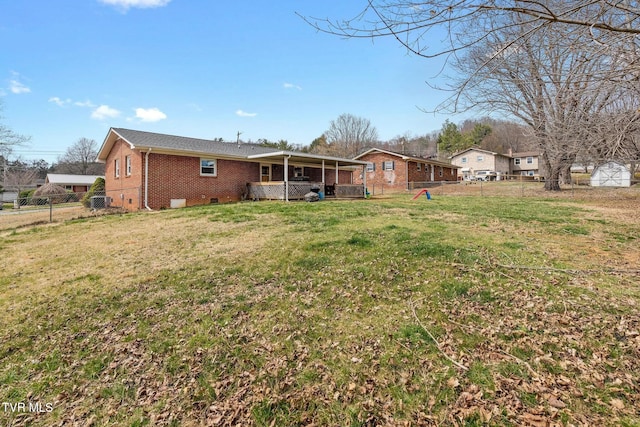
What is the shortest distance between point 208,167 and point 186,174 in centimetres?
127

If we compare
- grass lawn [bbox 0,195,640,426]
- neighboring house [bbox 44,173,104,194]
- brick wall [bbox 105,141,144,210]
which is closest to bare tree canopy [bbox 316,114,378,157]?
neighboring house [bbox 44,173,104,194]

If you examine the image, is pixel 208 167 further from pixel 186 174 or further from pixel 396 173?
pixel 396 173

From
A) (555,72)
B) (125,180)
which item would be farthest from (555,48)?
(125,180)

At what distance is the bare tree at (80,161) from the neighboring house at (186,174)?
51.6 metres

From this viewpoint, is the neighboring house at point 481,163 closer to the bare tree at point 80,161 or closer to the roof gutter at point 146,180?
the roof gutter at point 146,180

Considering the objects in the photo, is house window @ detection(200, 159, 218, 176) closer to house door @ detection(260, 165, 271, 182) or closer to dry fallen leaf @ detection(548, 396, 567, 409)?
house door @ detection(260, 165, 271, 182)

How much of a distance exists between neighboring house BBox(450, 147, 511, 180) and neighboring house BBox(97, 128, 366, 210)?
36743mm

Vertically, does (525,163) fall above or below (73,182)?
above

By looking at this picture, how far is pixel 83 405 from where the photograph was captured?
2348 millimetres

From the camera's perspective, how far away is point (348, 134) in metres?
58.3

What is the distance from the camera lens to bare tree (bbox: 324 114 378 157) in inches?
2277

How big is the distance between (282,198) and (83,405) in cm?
A: 1364

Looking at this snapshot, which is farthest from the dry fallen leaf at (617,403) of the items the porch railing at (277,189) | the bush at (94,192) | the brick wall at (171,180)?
the bush at (94,192)

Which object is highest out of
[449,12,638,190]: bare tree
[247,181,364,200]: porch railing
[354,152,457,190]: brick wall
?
[354,152,457,190]: brick wall
